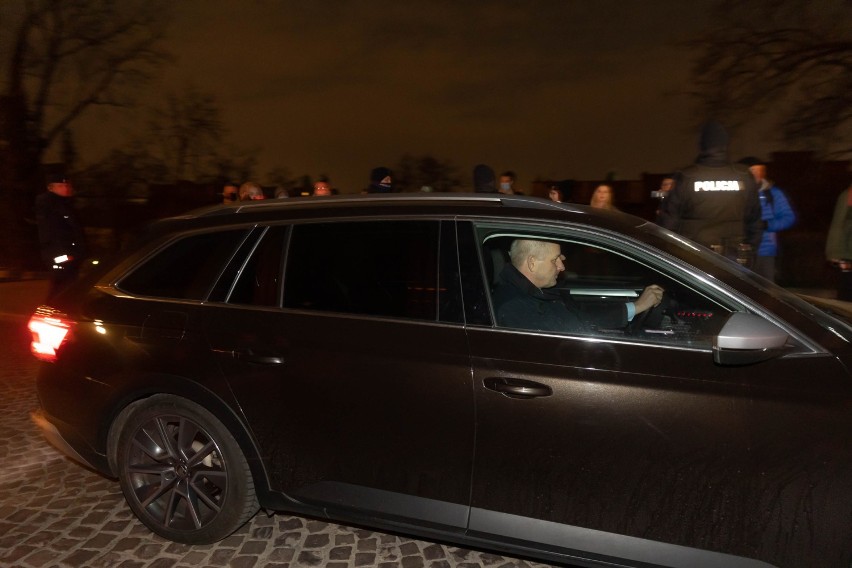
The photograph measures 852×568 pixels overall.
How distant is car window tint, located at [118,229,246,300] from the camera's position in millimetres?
3357

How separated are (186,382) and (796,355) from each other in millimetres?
2521

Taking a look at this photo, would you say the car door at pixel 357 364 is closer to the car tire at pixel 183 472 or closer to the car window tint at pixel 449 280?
the car window tint at pixel 449 280

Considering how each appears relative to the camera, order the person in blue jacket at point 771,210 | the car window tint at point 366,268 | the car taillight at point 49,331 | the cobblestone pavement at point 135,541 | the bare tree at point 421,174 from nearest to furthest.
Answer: the car window tint at point 366,268, the cobblestone pavement at point 135,541, the car taillight at point 49,331, the person in blue jacket at point 771,210, the bare tree at point 421,174

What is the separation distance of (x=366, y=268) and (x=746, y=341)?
1.57 m

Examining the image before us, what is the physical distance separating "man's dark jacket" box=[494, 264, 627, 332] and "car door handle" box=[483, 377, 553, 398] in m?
0.24

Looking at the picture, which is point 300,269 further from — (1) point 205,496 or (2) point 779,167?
(2) point 779,167

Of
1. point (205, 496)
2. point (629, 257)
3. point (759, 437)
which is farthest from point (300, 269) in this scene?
point (759, 437)

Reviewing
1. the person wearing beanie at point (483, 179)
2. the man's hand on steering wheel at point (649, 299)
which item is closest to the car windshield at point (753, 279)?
the man's hand on steering wheel at point (649, 299)

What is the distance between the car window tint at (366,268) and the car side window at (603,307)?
274 mm

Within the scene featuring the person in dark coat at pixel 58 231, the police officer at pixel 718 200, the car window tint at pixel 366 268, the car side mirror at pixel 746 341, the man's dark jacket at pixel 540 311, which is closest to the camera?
the car side mirror at pixel 746 341

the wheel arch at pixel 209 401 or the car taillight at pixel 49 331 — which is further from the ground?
the car taillight at pixel 49 331

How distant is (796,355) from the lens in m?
2.45

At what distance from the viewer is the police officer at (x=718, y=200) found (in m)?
5.25

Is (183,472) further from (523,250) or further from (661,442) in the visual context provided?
(661,442)
